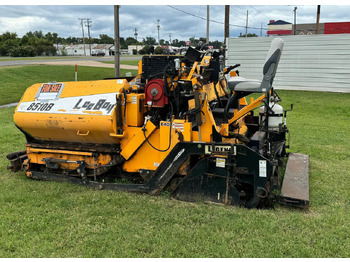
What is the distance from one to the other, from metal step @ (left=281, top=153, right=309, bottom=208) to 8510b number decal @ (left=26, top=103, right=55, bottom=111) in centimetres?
351

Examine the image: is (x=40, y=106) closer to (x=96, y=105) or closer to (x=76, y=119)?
(x=76, y=119)

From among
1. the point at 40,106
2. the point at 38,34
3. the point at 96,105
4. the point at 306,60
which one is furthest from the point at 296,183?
the point at 38,34

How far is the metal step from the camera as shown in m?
4.10

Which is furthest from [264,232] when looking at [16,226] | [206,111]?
[16,226]

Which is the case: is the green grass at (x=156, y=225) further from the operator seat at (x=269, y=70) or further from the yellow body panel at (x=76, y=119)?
the operator seat at (x=269, y=70)

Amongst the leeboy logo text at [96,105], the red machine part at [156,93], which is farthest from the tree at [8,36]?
the red machine part at [156,93]

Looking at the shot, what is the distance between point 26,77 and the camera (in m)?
21.5

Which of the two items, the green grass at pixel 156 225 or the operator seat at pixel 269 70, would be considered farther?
the operator seat at pixel 269 70

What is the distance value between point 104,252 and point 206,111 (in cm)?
215

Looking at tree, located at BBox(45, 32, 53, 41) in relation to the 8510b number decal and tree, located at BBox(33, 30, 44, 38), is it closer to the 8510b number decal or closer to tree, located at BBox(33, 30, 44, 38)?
tree, located at BBox(33, 30, 44, 38)

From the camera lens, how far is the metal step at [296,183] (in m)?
4.10

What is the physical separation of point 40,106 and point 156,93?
1.86 m

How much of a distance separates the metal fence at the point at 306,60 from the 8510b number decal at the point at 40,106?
13897 millimetres

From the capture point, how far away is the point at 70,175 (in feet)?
16.9
